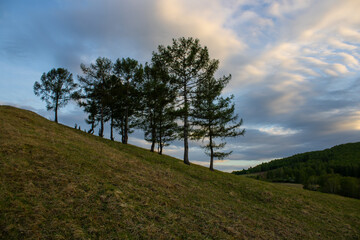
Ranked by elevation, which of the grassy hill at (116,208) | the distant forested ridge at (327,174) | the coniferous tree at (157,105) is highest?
the coniferous tree at (157,105)

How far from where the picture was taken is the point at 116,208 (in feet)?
26.8

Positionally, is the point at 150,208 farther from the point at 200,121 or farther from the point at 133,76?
the point at 133,76

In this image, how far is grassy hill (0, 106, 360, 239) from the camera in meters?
6.67

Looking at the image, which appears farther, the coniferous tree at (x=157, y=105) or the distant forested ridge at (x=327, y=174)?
the distant forested ridge at (x=327, y=174)

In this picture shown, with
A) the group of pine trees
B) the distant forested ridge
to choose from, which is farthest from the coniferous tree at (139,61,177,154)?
the distant forested ridge

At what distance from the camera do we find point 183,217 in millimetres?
9094

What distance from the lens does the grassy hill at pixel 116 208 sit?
6.67 m

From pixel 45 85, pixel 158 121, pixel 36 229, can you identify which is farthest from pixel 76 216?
pixel 45 85

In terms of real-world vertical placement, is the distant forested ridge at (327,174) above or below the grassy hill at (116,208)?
below

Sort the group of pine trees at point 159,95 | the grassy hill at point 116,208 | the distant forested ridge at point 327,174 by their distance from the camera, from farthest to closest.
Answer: the distant forested ridge at point 327,174, the group of pine trees at point 159,95, the grassy hill at point 116,208

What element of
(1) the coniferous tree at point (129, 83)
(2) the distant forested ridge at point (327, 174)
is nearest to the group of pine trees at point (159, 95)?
(1) the coniferous tree at point (129, 83)

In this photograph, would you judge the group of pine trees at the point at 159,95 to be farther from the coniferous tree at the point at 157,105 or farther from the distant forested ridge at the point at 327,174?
the distant forested ridge at the point at 327,174

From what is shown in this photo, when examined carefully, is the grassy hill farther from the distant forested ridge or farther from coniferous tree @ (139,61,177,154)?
the distant forested ridge

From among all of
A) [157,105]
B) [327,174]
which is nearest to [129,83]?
[157,105]
